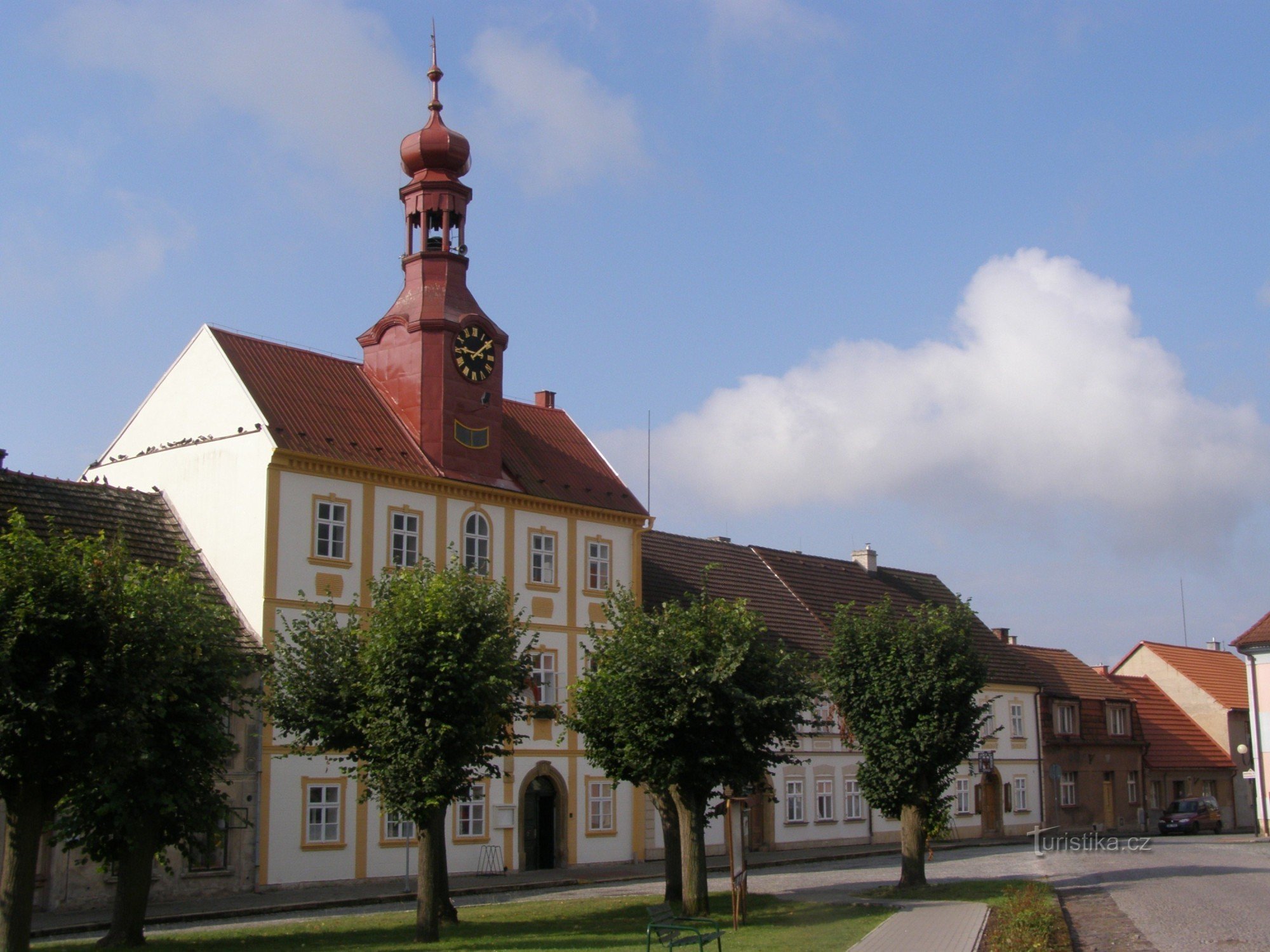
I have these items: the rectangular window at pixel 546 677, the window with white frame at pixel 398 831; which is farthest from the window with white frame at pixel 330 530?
the rectangular window at pixel 546 677

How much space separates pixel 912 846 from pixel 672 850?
656 centimetres

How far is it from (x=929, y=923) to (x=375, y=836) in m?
15.9

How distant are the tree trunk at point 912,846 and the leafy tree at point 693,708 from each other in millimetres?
5597

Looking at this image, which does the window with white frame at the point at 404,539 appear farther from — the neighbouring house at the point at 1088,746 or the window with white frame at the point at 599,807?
the neighbouring house at the point at 1088,746

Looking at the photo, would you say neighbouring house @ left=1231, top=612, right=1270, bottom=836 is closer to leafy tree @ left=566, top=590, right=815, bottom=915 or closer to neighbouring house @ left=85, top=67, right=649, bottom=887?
neighbouring house @ left=85, top=67, right=649, bottom=887

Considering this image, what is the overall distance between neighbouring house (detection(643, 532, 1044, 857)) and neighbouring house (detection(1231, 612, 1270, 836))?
28.5 feet

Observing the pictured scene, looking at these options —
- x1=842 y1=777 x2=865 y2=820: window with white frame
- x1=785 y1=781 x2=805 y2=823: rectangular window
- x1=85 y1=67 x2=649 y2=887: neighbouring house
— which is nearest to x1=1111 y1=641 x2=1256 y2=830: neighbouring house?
x1=842 y1=777 x2=865 y2=820: window with white frame

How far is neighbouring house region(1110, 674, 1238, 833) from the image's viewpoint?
67438 millimetres

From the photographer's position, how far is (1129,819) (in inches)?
2559

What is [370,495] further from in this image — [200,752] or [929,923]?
[929,923]

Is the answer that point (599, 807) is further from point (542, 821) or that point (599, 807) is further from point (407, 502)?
point (407, 502)

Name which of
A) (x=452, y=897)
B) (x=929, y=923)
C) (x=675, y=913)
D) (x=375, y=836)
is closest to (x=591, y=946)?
(x=675, y=913)

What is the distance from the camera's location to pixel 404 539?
36.2 metres

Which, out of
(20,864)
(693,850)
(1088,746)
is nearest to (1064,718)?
(1088,746)
